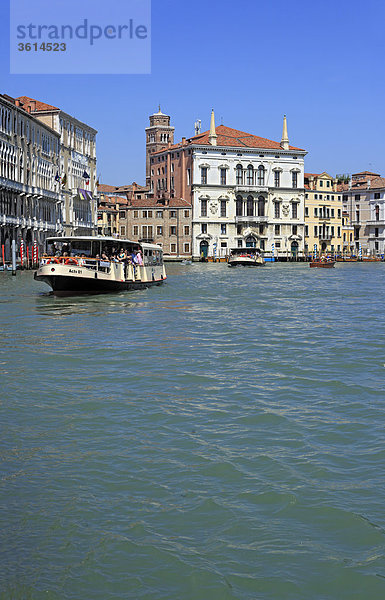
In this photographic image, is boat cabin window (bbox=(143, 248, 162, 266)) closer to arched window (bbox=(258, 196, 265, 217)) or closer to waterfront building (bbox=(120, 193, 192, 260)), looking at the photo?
waterfront building (bbox=(120, 193, 192, 260))

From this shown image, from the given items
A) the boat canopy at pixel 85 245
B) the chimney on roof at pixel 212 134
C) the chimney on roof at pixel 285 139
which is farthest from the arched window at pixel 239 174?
the boat canopy at pixel 85 245

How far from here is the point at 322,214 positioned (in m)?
83.2

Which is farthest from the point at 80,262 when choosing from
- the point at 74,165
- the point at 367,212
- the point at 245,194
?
the point at 367,212

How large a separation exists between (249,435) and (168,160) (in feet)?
245

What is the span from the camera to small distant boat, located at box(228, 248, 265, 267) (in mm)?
58156

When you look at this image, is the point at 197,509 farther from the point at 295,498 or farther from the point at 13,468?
the point at 13,468

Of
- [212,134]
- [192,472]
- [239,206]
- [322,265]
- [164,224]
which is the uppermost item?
[212,134]

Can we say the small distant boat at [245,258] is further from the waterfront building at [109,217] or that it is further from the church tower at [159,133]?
the church tower at [159,133]

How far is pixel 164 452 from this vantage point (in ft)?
19.4

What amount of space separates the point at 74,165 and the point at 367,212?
42.5 metres

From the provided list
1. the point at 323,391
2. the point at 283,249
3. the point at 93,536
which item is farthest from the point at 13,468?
the point at 283,249

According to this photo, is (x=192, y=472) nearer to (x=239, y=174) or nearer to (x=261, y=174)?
(x=239, y=174)

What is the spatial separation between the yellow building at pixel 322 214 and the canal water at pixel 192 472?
71.9 metres

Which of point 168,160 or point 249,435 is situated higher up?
point 168,160
